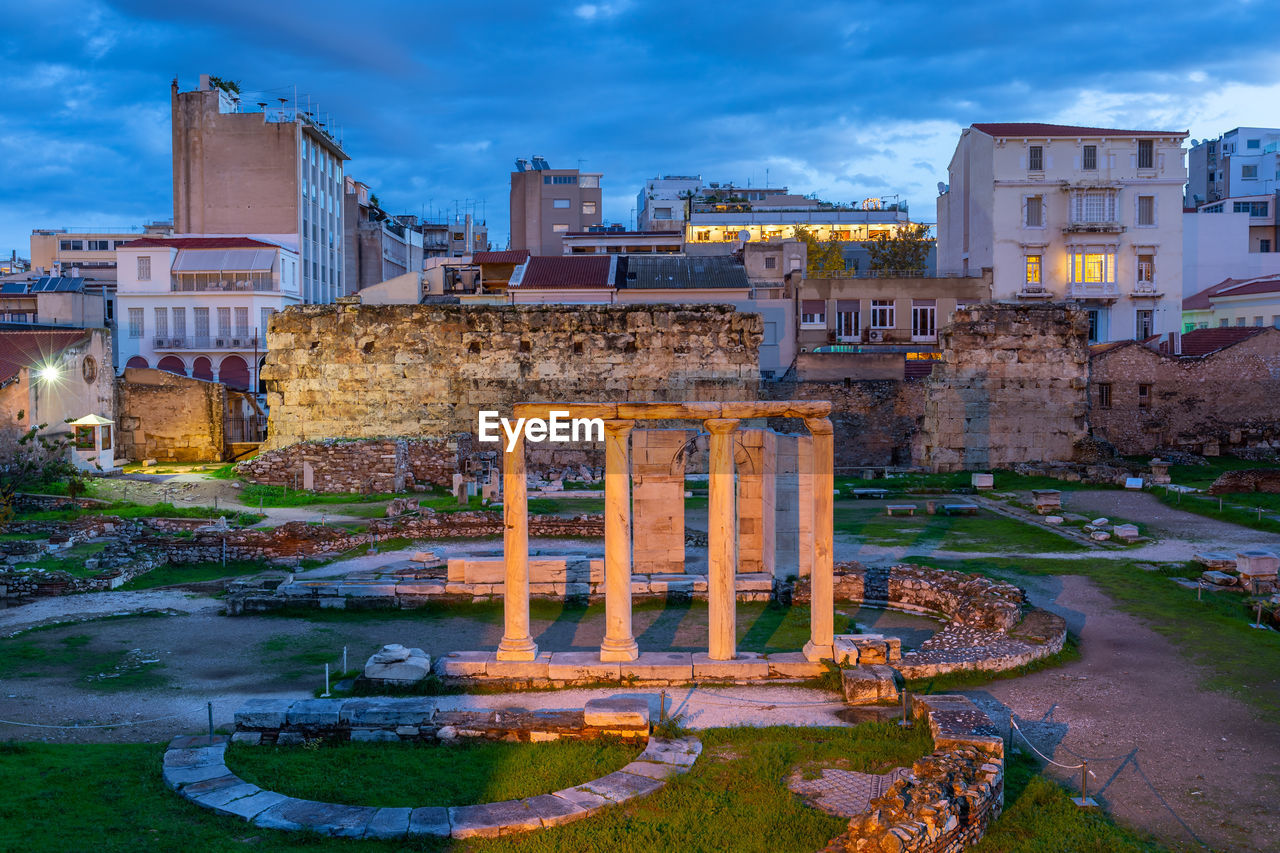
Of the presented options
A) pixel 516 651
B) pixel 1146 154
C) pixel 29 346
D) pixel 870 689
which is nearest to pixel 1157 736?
pixel 870 689

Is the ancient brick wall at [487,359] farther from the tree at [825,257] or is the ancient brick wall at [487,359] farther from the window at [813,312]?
the tree at [825,257]

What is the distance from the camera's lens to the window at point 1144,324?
160 ft

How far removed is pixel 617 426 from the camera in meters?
12.6

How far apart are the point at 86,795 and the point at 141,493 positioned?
20.2 m

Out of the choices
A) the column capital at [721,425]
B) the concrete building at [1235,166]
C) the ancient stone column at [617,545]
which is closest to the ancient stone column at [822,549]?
the column capital at [721,425]

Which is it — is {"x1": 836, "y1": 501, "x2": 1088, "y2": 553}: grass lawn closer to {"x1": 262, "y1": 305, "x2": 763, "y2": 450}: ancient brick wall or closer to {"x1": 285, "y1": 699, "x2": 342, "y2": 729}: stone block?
{"x1": 262, "y1": 305, "x2": 763, "y2": 450}: ancient brick wall

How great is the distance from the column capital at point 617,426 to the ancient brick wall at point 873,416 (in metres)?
24.7

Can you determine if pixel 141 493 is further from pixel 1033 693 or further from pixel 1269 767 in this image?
pixel 1269 767

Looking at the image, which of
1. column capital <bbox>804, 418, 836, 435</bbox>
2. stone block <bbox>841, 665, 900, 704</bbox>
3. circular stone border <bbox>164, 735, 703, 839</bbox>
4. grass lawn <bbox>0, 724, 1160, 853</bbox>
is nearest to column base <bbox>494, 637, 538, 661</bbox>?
grass lawn <bbox>0, 724, 1160, 853</bbox>

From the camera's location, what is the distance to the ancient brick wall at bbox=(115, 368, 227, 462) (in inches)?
1416

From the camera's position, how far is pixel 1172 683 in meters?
12.1

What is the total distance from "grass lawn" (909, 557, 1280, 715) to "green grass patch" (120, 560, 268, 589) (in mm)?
13026

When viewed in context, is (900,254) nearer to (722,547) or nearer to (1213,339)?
(1213,339)

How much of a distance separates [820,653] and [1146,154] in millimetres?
45495
